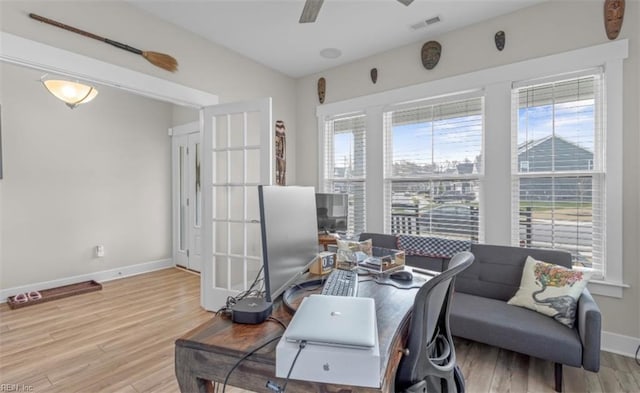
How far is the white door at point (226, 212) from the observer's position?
307 cm

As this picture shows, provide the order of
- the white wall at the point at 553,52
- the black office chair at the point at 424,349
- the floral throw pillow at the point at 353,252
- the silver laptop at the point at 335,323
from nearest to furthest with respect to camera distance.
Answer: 1. the silver laptop at the point at 335,323
2. the black office chair at the point at 424,349
3. the floral throw pillow at the point at 353,252
4. the white wall at the point at 553,52

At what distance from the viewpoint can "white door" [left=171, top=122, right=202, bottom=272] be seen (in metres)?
4.71

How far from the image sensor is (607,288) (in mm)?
2352

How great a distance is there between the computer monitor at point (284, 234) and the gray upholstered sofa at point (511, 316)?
1.46 m

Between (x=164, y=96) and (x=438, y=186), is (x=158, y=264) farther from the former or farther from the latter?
(x=438, y=186)


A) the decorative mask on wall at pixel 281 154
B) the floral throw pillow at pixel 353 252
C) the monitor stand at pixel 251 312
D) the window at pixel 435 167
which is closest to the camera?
the monitor stand at pixel 251 312

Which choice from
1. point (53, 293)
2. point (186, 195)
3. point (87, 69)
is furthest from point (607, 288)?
point (53, 293)

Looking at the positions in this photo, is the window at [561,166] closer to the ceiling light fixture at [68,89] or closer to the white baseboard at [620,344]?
the white baseboard at [620,344]

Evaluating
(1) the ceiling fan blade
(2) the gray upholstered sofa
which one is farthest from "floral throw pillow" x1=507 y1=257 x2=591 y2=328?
(1) the ceiling fan blade

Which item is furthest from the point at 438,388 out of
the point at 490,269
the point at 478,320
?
the point at 490,269

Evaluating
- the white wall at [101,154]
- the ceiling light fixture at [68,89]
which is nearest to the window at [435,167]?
the white wall at [101,154]

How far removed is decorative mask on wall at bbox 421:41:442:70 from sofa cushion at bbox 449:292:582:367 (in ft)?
7.70

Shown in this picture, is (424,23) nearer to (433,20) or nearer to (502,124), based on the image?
(433,20)

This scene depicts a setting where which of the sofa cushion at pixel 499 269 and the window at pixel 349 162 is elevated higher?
the window at pixel 349 162
